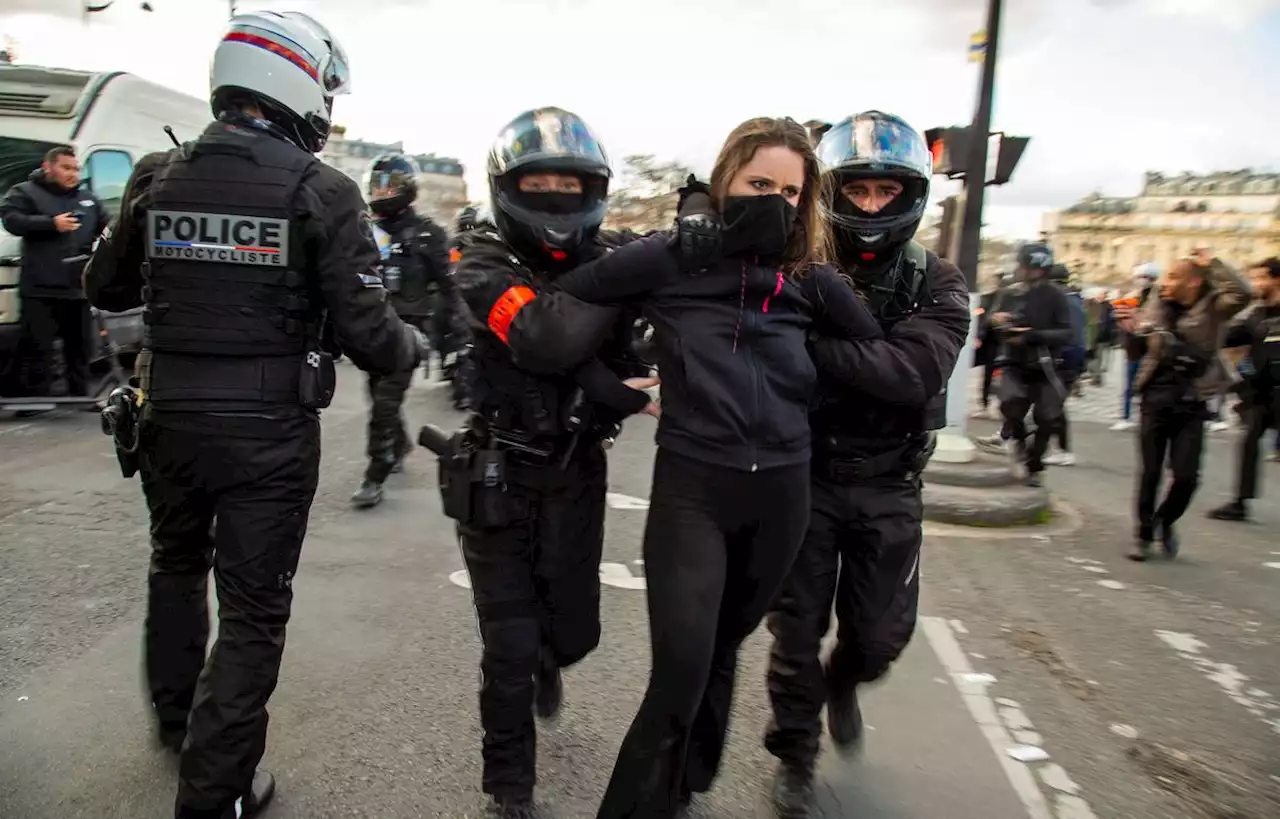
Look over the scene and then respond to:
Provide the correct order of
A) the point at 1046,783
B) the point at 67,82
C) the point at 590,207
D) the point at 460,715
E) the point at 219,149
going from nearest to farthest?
the point at 219,149 → the point at 590,207 → the point at 1046,783 → the point at 460,715 → the point at 67,82

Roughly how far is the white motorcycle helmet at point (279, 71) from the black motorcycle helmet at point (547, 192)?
1.80 ft

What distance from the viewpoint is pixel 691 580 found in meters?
2.30

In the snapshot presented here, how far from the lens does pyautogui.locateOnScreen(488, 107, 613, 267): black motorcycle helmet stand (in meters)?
2.58

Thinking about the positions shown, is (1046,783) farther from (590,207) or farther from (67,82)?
(67,82)

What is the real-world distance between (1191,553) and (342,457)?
20.3 ft

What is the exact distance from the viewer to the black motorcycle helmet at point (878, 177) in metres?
2.81

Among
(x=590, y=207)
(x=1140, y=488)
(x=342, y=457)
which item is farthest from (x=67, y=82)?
(x=1140, y=488)

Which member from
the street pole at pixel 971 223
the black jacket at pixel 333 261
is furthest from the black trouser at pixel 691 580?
the street pole at pixel 971 223

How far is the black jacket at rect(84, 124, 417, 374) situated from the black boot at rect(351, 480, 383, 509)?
10.9ft

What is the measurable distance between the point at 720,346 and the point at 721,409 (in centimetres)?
16

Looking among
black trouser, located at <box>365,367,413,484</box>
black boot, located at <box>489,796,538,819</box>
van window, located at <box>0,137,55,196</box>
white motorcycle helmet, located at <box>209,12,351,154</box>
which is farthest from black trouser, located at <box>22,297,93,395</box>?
black boot, located at <box>489,796,538,819</box>

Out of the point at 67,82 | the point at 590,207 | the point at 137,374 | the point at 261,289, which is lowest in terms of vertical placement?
the point at 137,374

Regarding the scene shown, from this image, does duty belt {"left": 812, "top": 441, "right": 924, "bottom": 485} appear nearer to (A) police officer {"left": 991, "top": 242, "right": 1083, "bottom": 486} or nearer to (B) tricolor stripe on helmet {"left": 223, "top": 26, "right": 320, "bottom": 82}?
(B) tricolor stripe on helmet {"left": 223, "top": 26, "right": 320, "bottom": 82}

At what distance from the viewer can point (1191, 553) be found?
6250mm
